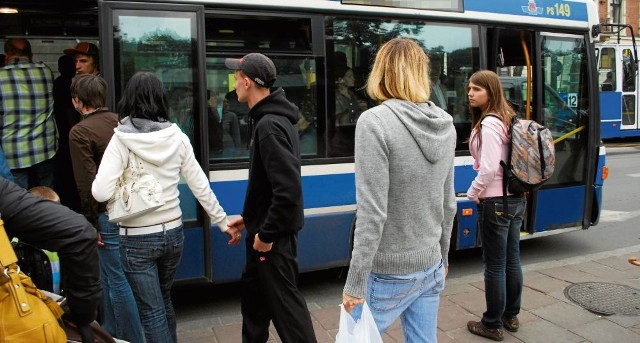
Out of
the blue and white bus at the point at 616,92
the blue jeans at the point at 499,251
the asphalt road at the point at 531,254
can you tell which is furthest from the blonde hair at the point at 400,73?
the blue and white bus at the point at 616,92

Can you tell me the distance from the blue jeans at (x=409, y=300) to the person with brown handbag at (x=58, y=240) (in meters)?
1.07

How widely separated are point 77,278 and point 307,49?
3021 mm

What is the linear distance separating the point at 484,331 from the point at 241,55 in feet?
9.03

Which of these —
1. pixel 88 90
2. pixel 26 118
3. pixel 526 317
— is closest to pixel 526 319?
pixel 526 317

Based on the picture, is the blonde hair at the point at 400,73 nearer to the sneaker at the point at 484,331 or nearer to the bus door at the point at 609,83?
the sneaker at the point at 484,331

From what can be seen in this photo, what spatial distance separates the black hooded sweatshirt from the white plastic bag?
0.68 m

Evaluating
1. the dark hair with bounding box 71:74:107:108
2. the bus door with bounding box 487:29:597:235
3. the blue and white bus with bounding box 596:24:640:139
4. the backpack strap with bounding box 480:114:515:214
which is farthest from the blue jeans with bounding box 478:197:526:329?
the blue and white bus with bounding box 596:24:640:139

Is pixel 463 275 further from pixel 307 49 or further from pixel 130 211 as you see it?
pixel 130 211

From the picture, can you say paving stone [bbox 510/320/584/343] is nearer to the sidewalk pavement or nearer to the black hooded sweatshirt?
the sidewalk pavement

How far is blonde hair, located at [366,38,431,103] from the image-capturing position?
92.0 inches

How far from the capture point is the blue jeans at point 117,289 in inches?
137

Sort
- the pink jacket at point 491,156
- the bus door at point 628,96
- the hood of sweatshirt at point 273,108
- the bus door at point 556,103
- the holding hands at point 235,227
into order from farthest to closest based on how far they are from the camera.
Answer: the bus door at point 628,96
the bus door at point 556,103
the pink jacket at point 491,156
the holding hands at point 235,227
the hood of sweatshirt at point 273,108

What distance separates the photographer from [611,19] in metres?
30.8

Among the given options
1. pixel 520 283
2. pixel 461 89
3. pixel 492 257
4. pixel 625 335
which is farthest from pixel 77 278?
pixel 461 89
